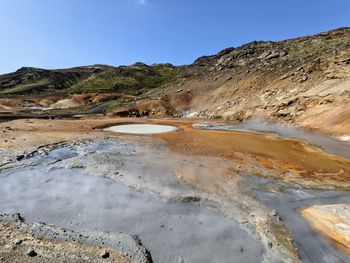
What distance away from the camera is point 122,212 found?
7496 mm

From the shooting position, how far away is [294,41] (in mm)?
46531

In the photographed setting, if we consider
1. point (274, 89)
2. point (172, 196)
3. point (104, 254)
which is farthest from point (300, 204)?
point (274, 89)

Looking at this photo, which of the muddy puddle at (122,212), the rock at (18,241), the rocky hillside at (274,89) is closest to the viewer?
the rock at (18,241)

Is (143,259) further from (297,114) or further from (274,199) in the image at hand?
(297,114)

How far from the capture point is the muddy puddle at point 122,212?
6.11 m

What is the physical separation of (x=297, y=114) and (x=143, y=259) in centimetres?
2213

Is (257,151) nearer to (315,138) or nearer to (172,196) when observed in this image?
(315,138)

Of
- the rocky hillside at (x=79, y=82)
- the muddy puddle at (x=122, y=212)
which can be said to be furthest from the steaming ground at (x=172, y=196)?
the rocky hillside at (x=79, y=82)

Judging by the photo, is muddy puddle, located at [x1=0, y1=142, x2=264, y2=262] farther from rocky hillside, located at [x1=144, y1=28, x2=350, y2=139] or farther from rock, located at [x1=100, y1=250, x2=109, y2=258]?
rocky hillside, located at [x1=144, y1=28, x2=350, y2=139]

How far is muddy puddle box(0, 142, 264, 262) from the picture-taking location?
611cm

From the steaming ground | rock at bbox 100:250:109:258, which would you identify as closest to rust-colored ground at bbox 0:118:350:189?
the steaming ground

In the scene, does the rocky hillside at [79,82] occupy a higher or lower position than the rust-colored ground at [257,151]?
higher

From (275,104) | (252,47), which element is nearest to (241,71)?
(252,47)

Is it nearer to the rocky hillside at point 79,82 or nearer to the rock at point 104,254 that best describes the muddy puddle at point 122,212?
the rock at point 104,254
